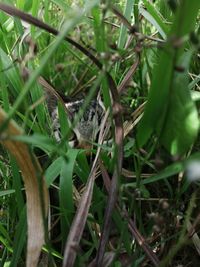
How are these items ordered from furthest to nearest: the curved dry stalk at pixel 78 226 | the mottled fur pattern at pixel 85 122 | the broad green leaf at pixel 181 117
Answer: the mottled fur pattern at pixel 85 122 < the curved dry stalk at pixel 78 226 < the broad green leaf at pixel 181 117

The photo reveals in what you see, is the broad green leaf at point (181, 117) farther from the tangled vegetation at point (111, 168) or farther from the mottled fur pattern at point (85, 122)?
the mottled fur pattern at point (85, 122)

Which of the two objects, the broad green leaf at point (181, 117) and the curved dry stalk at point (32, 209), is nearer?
the broad green leaf at point (181, 117)

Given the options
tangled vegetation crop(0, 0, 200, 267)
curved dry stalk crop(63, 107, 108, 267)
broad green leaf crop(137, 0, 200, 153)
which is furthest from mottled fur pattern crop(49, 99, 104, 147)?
broad green leaf crop(137, 0, 200, 153)

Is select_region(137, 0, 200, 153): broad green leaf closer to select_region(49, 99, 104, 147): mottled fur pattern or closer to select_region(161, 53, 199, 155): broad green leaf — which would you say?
select_region(161, 53, 199, 155): broad green leaf

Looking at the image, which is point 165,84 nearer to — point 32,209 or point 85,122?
point 32,209

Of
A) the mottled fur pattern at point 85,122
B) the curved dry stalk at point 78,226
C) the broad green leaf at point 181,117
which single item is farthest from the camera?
the mottled fur pattern at point 85,122

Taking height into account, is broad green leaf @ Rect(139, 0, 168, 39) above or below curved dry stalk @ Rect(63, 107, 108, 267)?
above

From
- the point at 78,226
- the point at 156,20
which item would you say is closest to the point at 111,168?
the point at 78,226

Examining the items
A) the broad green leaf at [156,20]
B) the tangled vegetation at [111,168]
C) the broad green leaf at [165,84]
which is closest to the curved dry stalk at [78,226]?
the tangled vegetation at [111,168]

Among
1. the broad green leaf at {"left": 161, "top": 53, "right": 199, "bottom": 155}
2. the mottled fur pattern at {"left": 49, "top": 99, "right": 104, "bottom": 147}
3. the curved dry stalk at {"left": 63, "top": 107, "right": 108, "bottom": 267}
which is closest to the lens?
the broad green leaf at {"left": 161, "top": 53, "right": 199, "bottom": 155}

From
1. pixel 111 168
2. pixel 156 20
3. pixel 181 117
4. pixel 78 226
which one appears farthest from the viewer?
pixel 156 20

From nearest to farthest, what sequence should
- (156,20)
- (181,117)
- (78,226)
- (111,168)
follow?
(181,117) → (78,226) → (111,168) → (156,20)
